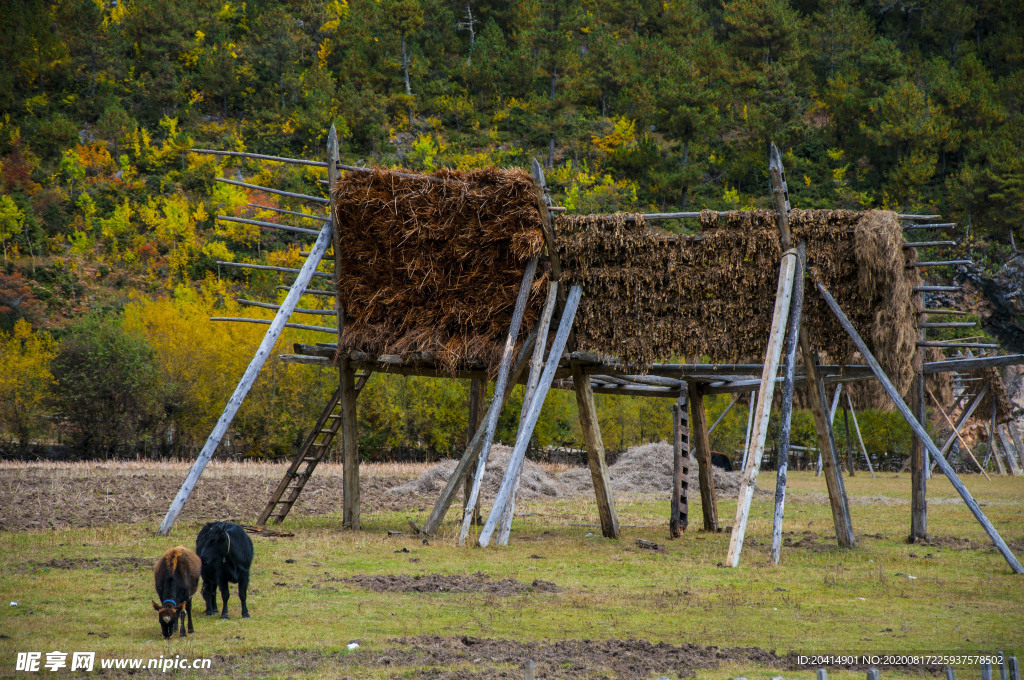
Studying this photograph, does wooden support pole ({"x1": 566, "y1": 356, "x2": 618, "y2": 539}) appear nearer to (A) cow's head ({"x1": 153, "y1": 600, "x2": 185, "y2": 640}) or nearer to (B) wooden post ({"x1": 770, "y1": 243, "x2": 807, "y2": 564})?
(B) wooden post ({"x1": 770, "y1": 243, "x2": 807, "y2": 564})

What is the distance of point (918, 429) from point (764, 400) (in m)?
2.28

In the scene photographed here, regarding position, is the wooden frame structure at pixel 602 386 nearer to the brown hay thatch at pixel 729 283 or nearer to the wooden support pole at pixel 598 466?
the wooden support pole at pixel 598 466

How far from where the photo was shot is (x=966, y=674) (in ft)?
20.6

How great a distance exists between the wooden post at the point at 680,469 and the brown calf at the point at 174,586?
9.20 m

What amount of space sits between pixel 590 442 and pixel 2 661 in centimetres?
898

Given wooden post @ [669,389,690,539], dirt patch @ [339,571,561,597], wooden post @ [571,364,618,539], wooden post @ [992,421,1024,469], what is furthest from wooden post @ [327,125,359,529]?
wooden post @ [992,421,1024,469]

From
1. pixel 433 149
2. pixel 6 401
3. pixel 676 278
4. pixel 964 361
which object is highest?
pixel 433 149

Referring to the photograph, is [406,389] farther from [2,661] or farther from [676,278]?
[2,661]

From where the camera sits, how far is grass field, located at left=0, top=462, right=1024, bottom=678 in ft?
21.3

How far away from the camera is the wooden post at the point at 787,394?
442 inches

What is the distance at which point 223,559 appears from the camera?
25.2 ft

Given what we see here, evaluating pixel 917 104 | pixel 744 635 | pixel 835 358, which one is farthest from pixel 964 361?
pixel 917 104

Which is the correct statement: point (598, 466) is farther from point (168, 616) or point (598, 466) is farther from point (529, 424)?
point (168, 616)

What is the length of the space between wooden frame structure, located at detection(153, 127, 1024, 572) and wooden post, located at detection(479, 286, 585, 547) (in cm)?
2
